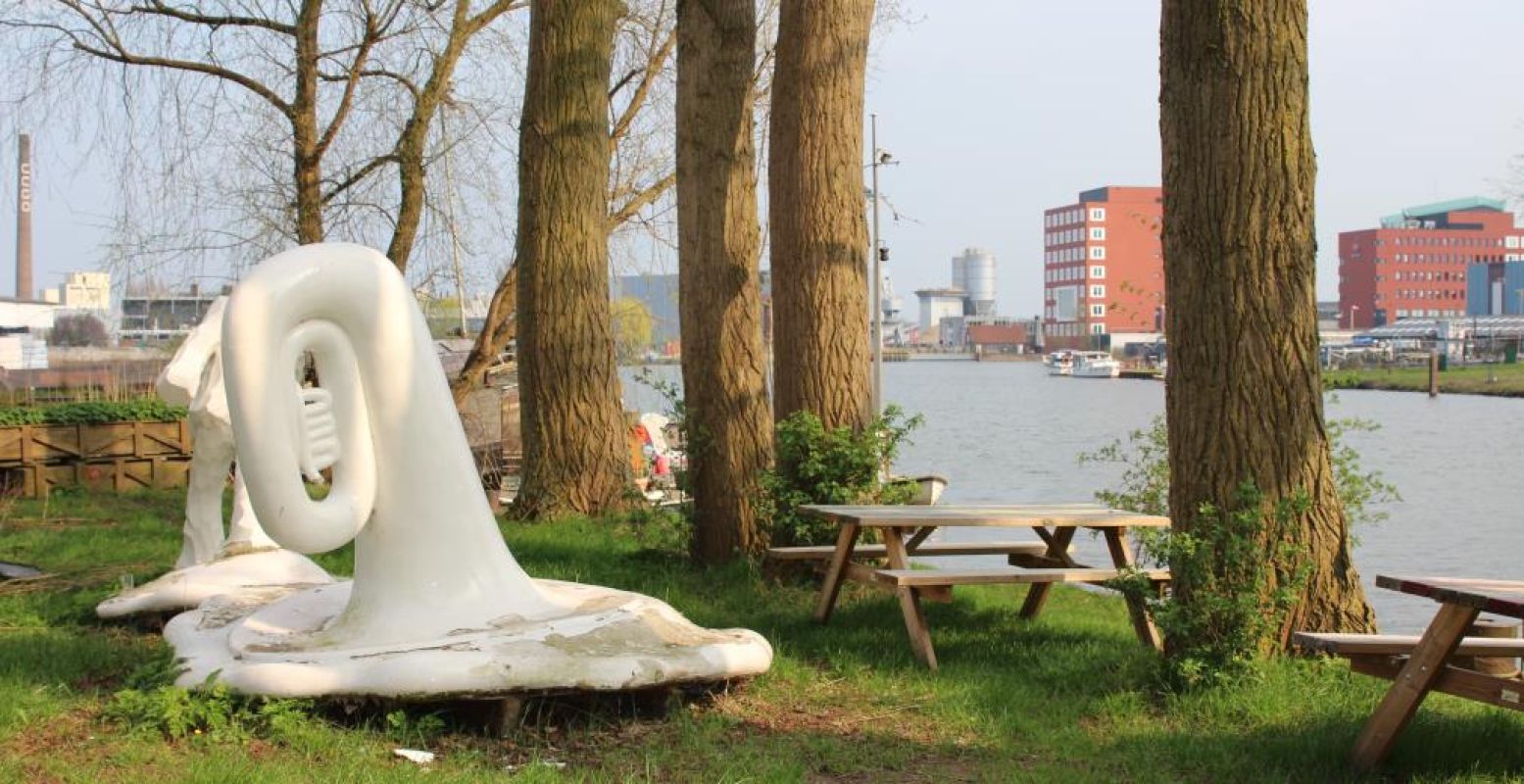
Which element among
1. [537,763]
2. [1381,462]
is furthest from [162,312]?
[1381,462]

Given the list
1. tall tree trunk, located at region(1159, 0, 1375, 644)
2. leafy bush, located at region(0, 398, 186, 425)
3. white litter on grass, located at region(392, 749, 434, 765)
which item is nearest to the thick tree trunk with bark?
leafy bush, located at region(0, 398, 186, 425)

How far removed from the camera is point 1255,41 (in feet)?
19.1

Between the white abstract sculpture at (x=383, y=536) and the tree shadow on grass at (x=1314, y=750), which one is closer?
the tree shadow on grass at (x=1314, y=750)

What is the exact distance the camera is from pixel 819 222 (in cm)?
838

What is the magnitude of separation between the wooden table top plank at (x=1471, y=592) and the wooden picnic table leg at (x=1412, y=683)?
5cm

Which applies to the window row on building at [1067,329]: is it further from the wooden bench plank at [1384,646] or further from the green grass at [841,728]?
the wooden bench plank at [1384,646]

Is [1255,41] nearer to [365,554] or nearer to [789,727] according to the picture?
[789,727]

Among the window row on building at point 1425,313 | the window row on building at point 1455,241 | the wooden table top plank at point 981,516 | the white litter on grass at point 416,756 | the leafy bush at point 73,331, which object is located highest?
→ the window row on building at point 1455,241

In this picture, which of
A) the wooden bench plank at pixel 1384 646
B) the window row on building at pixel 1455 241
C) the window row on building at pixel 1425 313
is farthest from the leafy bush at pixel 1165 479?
the window row on building at pixel 1455 241

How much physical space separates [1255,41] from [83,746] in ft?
16.2

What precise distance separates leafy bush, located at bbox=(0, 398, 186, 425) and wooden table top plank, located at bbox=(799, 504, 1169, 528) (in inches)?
389

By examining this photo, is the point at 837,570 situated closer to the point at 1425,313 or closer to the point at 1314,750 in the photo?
the point at 1314,750

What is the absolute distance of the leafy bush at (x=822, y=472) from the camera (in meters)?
8.12

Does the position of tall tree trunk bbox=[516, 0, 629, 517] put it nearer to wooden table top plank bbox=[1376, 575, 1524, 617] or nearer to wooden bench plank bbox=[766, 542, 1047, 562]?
wooden bench plank bbox=[766, 542, 1047, 562]
